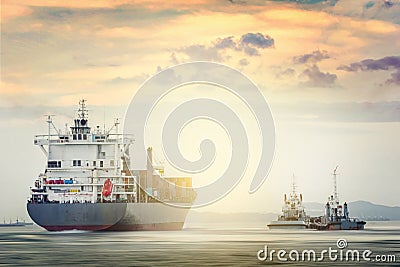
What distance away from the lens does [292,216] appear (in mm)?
189250

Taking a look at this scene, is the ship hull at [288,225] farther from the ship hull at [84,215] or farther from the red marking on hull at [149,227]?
the ship hull at [84,215]

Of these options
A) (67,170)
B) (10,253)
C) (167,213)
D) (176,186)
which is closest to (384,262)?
(10,253)

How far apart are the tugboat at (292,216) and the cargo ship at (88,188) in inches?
2291

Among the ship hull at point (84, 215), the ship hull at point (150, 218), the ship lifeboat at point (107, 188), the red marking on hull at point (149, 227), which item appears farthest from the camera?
the red marking on hull at point (149, 227)

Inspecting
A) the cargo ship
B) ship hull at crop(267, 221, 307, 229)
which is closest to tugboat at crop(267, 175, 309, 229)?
ship hull at crop(267, 221, 307, 229)

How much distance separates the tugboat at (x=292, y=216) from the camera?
18262 cm

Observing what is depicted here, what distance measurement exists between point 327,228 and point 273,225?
28848 mm

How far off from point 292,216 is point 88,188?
264ft

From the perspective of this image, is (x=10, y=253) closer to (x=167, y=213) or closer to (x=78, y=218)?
(x=78, y=218)

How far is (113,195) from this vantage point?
386 ft

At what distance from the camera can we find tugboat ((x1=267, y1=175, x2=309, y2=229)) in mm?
182625

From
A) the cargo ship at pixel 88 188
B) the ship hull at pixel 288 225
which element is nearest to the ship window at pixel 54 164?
the cargo ship at pixel 88 188

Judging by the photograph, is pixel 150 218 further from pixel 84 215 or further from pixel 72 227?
pixel 72 227

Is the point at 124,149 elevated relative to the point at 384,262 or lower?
elevated
